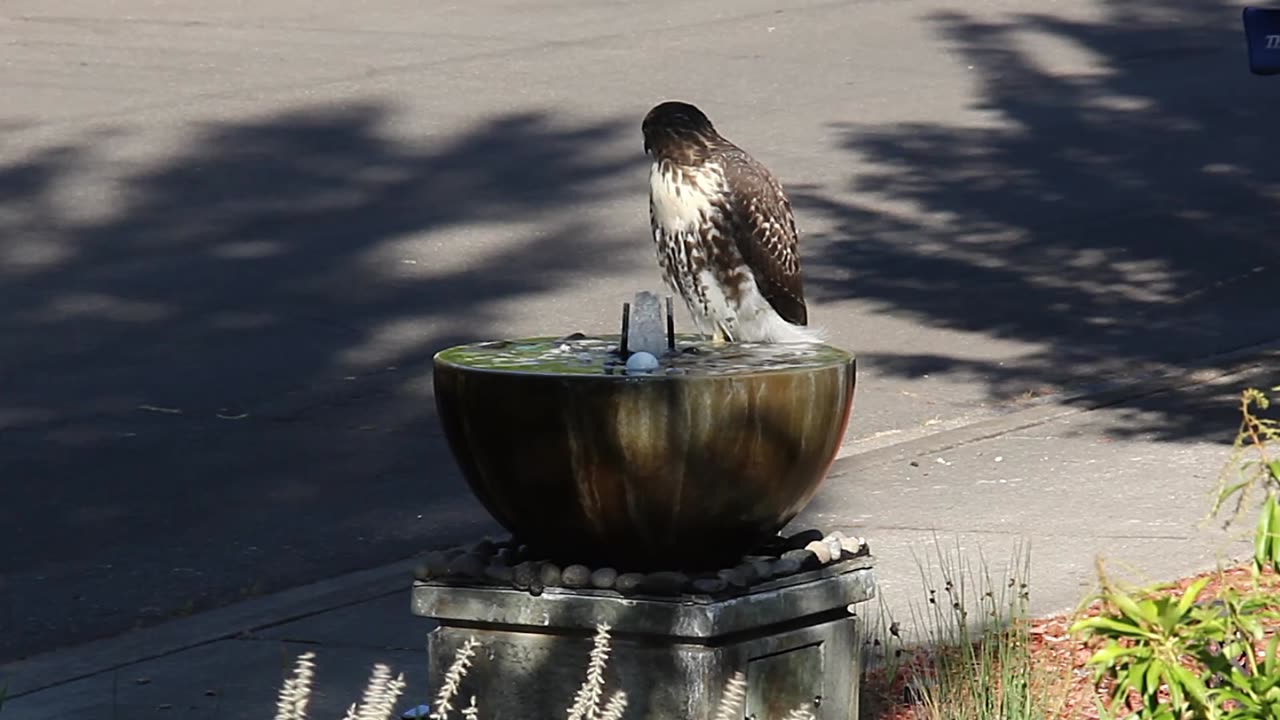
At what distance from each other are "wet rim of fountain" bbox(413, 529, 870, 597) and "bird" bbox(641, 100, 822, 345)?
5.74ft

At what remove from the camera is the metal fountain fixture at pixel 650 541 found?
468 centimetres

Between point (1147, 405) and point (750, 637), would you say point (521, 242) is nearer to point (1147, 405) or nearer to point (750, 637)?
point (1147, 405)

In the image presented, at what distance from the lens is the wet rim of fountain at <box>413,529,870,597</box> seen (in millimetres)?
4738

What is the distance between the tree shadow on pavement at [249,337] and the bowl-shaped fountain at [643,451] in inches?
95.4

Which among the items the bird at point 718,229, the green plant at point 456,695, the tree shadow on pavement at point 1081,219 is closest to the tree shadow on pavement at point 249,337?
the bird at point 718,229

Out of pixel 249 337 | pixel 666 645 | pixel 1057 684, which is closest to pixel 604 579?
pixel 666 645

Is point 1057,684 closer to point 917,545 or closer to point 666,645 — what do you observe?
point 666,645

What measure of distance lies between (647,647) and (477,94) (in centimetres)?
1284

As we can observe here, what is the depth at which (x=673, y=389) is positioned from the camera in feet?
15.3

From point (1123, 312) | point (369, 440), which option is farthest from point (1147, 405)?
point (369, 440)

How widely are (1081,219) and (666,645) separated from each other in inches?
372

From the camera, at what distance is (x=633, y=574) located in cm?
480

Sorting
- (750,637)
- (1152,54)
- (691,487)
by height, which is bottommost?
(1152,54)

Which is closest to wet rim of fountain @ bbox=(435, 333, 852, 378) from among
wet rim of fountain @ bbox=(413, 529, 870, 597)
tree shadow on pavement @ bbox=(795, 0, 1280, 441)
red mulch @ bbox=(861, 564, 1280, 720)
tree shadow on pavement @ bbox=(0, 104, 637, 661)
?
wet rim of fountain @ bbox=(413, 529, 870, 597)
